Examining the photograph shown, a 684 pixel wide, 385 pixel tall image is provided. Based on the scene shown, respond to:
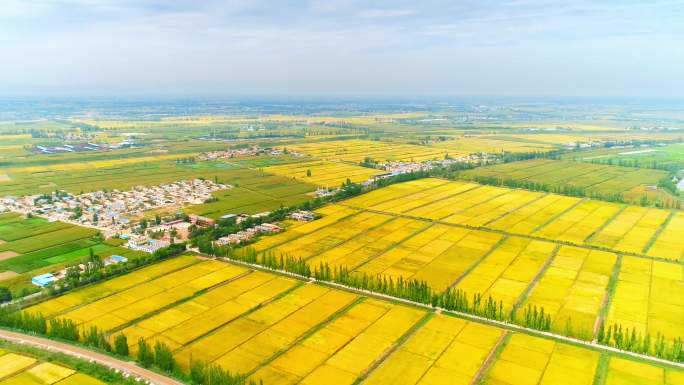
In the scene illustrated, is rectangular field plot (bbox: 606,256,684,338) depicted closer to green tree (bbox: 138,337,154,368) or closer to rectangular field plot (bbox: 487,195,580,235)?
rectangular field plot (bbox: 487,195,580,235)

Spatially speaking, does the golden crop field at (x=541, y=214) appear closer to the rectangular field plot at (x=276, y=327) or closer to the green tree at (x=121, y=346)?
the rectangular field plot at (x=276, y=327)

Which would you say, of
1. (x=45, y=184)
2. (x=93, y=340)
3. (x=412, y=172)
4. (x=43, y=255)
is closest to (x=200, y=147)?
(x=45, y=184)

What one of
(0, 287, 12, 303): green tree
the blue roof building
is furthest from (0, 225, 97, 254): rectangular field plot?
(0, 287, 12, 303): green tree

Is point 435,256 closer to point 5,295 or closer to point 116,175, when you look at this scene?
point 5,295

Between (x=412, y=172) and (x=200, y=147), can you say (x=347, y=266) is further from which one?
(x=200, y=147)

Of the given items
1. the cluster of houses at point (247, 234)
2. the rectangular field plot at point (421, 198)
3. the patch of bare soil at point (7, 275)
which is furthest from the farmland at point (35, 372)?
the rectangular field plot at point (421, 198)
